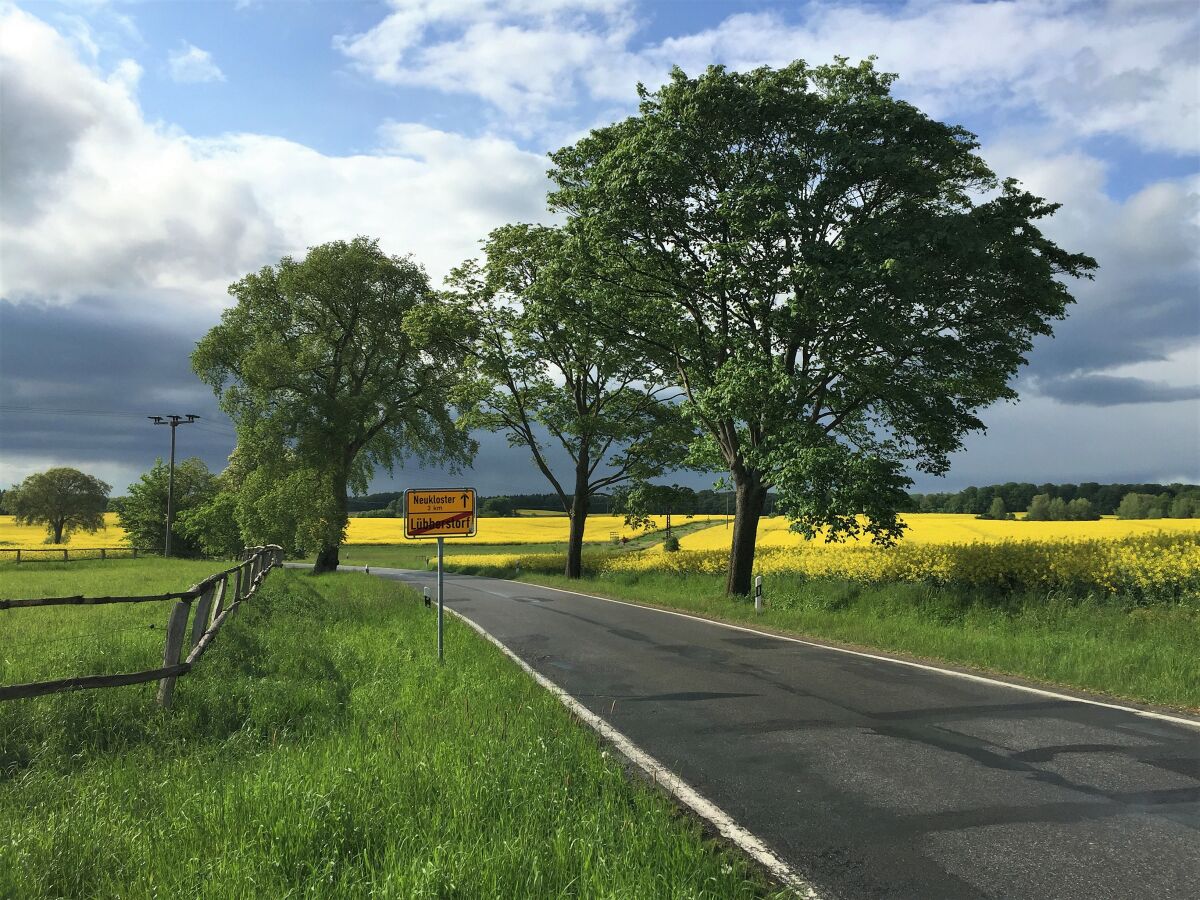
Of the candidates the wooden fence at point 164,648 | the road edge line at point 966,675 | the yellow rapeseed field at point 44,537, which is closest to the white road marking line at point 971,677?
the road edge line at point 966,675

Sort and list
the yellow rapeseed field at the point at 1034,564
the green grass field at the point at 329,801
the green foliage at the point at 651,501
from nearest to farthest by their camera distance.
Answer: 1. the green grass field at the point at 329,801
2. the yellow rapeseed field at the point at 1034,564
3. the green foliage at the point at 651,501

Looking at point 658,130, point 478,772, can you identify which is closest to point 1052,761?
point 478,772

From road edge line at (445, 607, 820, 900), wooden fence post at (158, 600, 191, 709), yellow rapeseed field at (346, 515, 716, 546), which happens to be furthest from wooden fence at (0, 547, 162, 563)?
road edge line at (445, 607, 820, 900)

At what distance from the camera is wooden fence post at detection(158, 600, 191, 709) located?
6.54m

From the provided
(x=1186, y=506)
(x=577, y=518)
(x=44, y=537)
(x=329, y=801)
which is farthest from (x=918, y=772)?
(x=44, y=537)

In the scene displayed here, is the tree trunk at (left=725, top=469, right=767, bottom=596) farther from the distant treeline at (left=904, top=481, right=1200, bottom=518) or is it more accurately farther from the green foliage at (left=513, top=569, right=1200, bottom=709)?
the distant treeline at (left=904, top=481, right=1200, bottom=518)

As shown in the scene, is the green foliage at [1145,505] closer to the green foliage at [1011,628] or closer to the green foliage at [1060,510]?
the green foliage at [1060,510]

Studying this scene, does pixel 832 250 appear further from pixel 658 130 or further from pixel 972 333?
pixel 658 130

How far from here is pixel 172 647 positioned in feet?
21.9

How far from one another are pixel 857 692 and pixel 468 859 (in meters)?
6.01

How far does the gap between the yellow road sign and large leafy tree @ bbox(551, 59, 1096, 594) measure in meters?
7.38

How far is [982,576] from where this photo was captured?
14.9 meters

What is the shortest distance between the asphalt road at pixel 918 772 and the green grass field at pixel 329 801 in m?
0.80

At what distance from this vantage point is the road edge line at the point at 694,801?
382 cm
